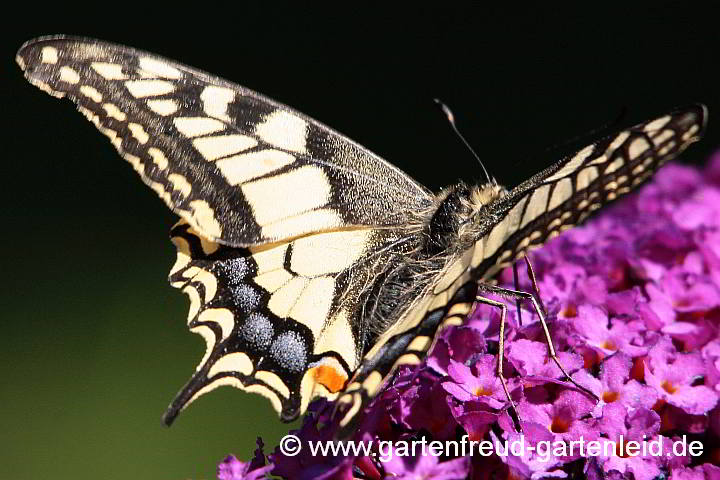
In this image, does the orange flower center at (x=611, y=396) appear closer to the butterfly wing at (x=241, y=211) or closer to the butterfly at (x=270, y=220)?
the butterfly at (x=270, y=220)

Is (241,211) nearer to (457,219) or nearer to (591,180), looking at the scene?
(457,219)

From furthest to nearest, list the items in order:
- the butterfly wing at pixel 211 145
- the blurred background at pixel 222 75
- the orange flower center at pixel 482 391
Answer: the blurred background at pixel 222 75, the butterfly wing at pixel 211 145, the orange flower center at pixel 482 391

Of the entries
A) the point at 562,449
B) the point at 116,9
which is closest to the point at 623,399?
the point at 562,449

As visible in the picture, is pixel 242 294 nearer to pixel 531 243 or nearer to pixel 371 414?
pixel 371 414

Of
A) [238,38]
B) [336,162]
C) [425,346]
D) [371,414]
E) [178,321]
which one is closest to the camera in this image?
[425,346]

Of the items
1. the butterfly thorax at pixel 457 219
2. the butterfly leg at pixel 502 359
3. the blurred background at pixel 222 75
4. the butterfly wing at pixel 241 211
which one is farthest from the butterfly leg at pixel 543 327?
the blurred background at pixel 222 75

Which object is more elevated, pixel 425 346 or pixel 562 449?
pixel 425 346
